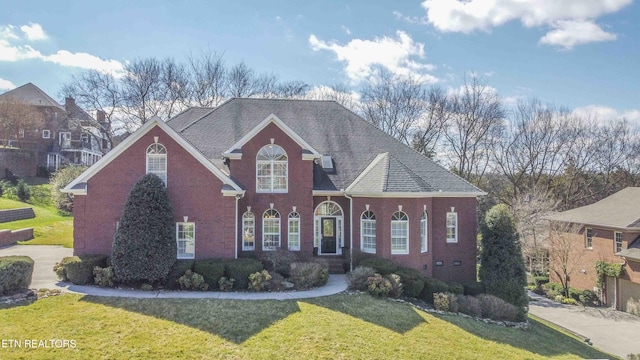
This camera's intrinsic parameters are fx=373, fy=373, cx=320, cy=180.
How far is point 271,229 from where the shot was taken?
18922mm

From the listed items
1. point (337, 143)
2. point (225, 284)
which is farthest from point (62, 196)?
point (225, 284)

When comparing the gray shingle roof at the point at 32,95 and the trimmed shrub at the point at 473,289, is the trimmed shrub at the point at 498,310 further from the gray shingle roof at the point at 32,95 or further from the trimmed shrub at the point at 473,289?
the gray shingle roof at the point at 32,95

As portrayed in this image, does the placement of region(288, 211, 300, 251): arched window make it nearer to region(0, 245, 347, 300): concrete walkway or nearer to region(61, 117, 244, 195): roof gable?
region(0, 245, 347, 300): concrete walkway

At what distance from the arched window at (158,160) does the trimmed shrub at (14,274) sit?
5636 mm

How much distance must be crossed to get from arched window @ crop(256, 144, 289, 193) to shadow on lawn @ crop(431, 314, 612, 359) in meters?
9.46

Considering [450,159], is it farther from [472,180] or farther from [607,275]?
[607,275]

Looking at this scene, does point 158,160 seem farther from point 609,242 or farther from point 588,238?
point 588,238

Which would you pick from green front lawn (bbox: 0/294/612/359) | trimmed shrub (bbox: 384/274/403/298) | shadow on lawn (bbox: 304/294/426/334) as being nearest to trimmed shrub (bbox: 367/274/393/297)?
trimmed shrub (bbox: 384/274/403/298)

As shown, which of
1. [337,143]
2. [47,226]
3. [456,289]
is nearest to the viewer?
[456,289]

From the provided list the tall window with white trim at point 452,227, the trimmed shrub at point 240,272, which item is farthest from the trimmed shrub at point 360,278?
the tall window with white trim at point 452,227

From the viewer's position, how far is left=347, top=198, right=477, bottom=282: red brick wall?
59.1ft

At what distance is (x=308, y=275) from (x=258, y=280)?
2118 millimetres

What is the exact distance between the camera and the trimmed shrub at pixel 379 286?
592 inches

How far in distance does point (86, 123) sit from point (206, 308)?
125 feet
